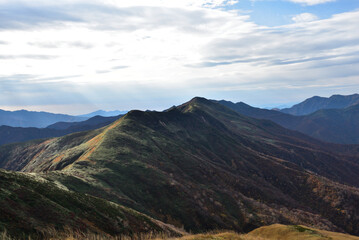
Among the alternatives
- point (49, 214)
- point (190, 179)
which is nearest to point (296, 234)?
point (49, 214)

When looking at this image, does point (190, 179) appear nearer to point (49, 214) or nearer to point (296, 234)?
point (296, 234)

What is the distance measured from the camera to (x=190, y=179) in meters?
82.9

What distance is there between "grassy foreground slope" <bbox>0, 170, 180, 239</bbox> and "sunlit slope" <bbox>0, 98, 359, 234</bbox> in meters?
19.8

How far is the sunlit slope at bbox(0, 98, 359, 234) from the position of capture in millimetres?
59219

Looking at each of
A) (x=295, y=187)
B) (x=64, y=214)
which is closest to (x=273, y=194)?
(x=295, y=187)

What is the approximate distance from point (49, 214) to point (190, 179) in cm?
6511

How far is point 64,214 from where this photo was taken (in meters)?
22.6

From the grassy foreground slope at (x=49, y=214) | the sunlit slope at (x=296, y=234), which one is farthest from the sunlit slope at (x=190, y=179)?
the sunlit slope at (x=296, y=234)

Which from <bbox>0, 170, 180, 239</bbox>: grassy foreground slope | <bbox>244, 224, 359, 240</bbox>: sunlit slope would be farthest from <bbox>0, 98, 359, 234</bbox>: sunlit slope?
<bbox>244, 224, 359, 240</bbox>: sunlit slope

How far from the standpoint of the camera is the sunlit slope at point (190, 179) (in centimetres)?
5922

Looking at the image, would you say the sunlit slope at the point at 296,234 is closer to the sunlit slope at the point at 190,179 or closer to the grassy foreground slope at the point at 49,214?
the grassy foreground slope at the point at 49,214

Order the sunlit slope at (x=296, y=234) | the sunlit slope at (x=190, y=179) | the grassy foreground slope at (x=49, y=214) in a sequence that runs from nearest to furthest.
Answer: the grassy foreground slope at (x=49, y=214), the sunlit slope at (x=296, y=234), the sunlit slope at (x=190, y=179)

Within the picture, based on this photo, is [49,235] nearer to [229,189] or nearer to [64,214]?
[64,214]

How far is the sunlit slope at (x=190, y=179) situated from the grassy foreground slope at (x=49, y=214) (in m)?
19.8
